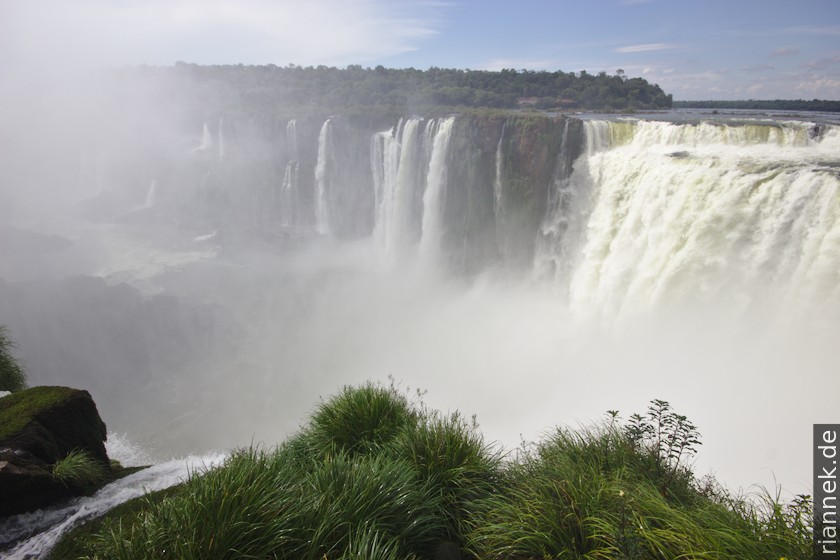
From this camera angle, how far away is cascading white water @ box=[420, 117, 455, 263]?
21750 mm

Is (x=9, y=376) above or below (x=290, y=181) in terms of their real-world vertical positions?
below

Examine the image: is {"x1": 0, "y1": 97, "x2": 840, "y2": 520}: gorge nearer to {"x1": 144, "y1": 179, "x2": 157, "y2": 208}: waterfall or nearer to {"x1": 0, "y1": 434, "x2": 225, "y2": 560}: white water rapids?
{"x1": 144, "y1": 179, "x2": 157, "y2": 208}: waterfall

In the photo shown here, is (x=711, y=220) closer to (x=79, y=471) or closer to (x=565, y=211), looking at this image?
(x=565, y=211)

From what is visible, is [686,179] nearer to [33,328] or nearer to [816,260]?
[816,260]

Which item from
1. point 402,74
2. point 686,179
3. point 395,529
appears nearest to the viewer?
point 395,529

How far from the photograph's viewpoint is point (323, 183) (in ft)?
96.2

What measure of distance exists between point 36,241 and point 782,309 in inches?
1490

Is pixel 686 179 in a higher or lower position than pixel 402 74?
lower

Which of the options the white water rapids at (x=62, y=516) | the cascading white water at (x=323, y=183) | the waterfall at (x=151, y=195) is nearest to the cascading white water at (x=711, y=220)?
the white water rapids at (x=62, y=516)

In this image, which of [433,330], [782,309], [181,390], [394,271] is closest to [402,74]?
[394,271]

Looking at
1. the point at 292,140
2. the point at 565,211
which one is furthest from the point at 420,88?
the point at 565,211

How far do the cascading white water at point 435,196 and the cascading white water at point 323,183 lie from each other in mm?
8638

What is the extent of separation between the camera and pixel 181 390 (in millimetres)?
16438

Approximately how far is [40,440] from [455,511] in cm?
508
